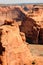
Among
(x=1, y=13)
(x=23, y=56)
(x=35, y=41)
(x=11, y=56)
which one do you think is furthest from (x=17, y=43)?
(x=1, y=13)

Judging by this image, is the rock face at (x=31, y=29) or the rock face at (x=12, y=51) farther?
the rock face at (x=31, y=29)

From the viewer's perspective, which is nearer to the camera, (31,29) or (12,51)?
(12,51)

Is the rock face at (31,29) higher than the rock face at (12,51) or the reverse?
the reverse

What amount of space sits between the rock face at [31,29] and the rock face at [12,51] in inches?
1052

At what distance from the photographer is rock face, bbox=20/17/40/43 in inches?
2359

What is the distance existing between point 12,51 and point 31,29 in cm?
3330

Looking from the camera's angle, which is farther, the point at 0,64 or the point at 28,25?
the point at 28,25

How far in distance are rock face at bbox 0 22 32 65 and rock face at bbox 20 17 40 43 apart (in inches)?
1052

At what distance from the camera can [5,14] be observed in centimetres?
11156

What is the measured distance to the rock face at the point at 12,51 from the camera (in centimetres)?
2662

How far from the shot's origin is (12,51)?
28.4 metres

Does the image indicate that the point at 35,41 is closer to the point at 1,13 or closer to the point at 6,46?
the point at 6,46

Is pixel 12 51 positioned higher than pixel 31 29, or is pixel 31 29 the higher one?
pixel 12 51

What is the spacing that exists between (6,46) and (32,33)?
1352 inches
